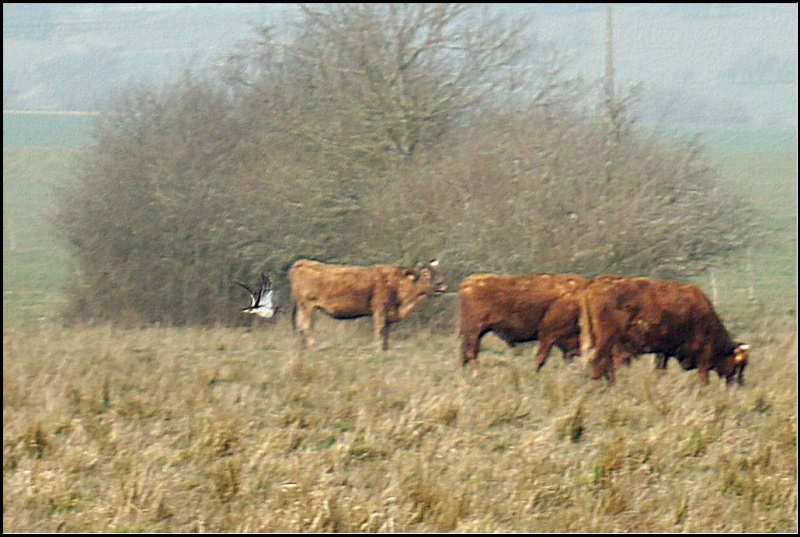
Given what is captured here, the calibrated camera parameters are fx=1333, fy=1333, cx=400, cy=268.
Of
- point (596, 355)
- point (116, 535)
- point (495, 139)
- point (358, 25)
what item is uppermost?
point (358, 25)

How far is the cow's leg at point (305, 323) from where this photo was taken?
25.2ft

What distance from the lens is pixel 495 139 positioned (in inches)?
312

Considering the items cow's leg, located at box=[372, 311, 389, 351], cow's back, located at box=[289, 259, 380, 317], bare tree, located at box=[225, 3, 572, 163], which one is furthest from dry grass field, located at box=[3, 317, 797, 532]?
bare tree, located at box=[225, 3, 572, 163]

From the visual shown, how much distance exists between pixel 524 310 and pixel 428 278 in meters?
0.61

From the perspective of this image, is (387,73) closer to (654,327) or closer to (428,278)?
(428,278)

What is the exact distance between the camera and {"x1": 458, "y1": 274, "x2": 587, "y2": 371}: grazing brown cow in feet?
25.7

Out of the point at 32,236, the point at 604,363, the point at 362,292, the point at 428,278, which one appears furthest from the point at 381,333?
the point at 32,236

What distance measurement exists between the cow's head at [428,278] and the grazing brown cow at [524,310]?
13cm

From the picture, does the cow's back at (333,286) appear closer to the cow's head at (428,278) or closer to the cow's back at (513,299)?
the cow's head at (428,278)

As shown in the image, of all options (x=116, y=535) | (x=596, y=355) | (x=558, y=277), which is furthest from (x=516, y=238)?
(x=116, y=535)

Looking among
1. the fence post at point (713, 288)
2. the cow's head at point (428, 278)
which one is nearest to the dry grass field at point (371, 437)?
the cow's head at point (428, 278)

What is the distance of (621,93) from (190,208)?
2.68 metres

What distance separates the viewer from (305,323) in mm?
7711

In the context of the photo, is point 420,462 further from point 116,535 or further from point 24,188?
point 24,188
